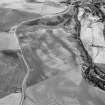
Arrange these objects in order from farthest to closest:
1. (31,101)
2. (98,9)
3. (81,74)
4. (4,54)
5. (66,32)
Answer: (98,9), (66,32), (4,54), (81,74), (31,101)

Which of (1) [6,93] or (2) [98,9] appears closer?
(1) [6,93]

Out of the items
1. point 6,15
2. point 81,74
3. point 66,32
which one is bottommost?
point 81,74

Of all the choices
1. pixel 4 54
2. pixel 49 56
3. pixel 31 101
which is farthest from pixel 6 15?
pixel 31 101

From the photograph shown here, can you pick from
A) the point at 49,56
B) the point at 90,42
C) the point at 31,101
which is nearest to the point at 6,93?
the point at 31,101

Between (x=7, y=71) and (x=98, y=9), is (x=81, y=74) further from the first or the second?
(x=98, y=9)

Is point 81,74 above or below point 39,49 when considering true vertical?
below

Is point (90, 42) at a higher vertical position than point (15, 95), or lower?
higher

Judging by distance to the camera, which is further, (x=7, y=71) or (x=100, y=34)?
(x=100, y=34)

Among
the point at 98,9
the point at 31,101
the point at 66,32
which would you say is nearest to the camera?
the point at 31,101

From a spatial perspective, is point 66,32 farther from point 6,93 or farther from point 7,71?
point 6,93
